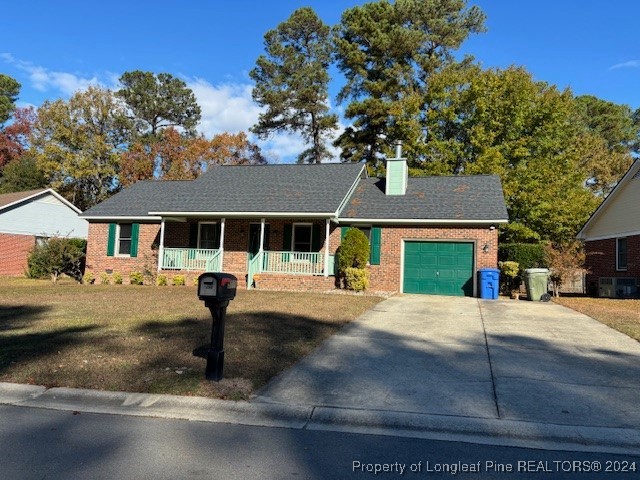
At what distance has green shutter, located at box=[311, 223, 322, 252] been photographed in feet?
63.1

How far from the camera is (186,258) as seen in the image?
19.7 metres

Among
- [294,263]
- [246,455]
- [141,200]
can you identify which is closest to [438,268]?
[294,263]

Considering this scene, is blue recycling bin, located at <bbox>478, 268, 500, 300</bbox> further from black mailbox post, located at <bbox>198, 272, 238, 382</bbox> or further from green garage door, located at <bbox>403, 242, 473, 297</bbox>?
black mailbox post, located at <bbox>198, 272, 238, 382</bbox>

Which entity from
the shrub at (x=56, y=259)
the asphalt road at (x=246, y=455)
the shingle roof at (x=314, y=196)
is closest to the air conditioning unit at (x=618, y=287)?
the shingle roof at (x=314, y=196)

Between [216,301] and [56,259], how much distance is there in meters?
19.7

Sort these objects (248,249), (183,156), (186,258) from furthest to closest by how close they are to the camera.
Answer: (183,156)
(248,249)
(186,258)

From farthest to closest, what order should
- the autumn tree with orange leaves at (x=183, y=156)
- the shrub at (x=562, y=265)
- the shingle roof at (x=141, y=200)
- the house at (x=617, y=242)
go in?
the autumn tree with orange leaves at (x=183, y=156), the shingle roof at (x=141, y=200), the house at (x=617, y=242), the shrub at (x=562, y=265)

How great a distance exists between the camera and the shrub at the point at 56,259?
71.7 ft

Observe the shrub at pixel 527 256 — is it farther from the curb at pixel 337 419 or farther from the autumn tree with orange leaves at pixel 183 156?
the autumn tree with orange leaves at pixel 183 156

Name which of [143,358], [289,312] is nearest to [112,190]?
[289,312]

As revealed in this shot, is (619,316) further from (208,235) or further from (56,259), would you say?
(56,259)

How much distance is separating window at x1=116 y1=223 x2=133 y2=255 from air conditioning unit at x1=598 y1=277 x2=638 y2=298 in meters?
20.7

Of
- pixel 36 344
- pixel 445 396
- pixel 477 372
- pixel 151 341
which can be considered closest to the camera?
pixel 445 396

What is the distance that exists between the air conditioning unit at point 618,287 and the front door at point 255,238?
14.2 m
